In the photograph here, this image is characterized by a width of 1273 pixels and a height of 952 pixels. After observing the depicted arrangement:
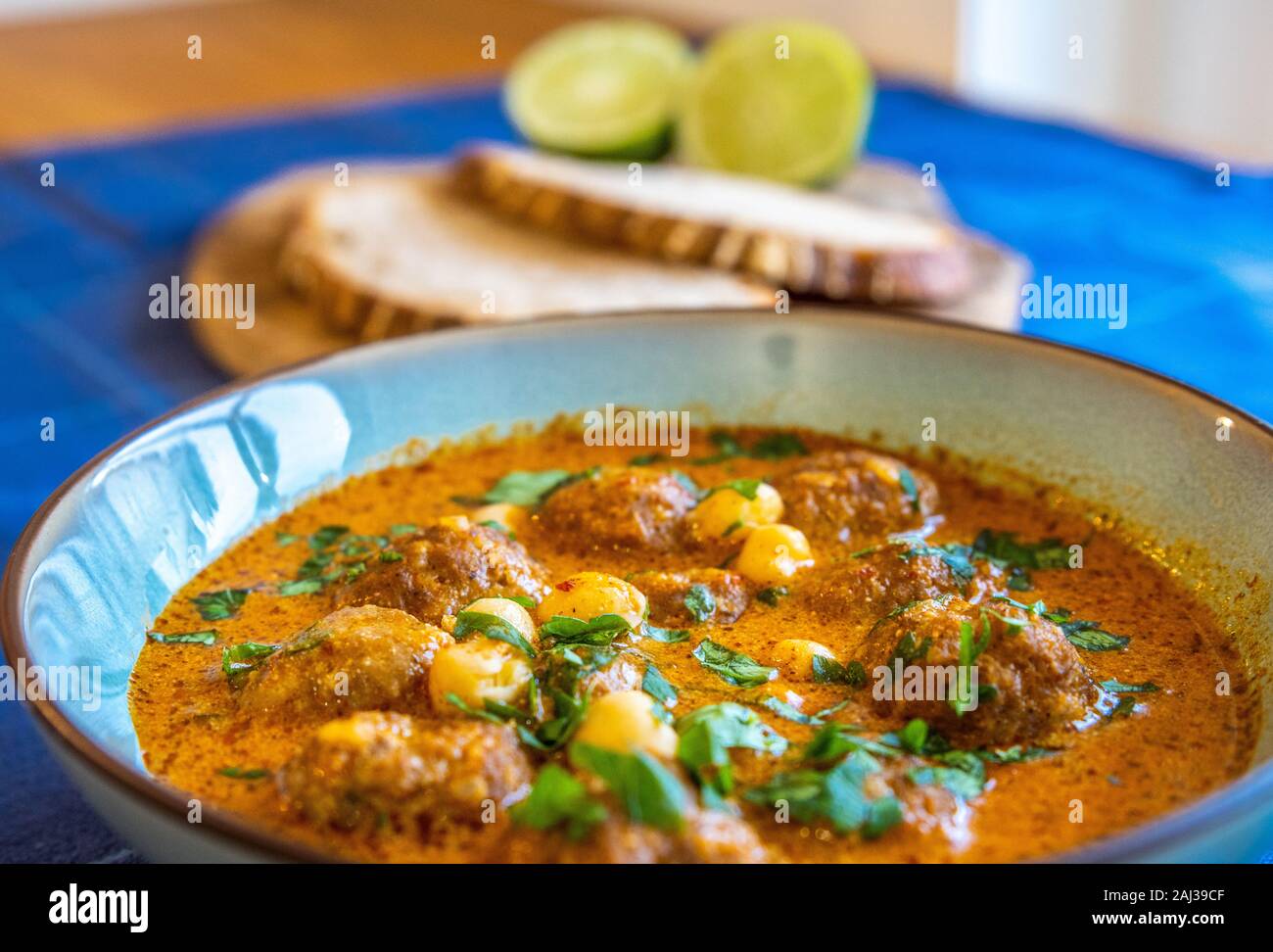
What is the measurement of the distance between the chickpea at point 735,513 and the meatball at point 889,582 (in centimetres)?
18

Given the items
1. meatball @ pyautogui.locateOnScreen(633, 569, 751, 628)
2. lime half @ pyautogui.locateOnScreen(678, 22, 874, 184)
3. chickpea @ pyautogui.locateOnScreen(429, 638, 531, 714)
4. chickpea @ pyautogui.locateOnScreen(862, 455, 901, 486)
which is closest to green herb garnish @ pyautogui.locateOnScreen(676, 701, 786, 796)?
chickpea @ pyautogui.locateOnScreen(429, 638, 531, 714)

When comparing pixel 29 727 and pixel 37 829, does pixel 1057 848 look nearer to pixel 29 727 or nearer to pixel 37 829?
pixel 37 829

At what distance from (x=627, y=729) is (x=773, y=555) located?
73cm

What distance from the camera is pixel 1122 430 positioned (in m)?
2.68

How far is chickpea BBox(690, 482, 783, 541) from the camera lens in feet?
8.57

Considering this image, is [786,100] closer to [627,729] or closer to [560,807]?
[627,729]

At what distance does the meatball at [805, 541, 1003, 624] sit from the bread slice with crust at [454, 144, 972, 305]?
A: 6.90 ft

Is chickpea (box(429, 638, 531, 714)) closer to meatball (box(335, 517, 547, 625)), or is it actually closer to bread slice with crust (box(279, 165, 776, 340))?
meatball (box(335, 517, 547, 625))

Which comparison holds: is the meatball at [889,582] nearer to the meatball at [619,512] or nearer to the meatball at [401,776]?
the meatball at [619,512]

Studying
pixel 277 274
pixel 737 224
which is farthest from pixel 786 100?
pixel 277 274

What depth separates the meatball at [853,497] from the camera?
2660mm

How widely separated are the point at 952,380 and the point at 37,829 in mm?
1771

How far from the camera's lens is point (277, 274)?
4.88 m
